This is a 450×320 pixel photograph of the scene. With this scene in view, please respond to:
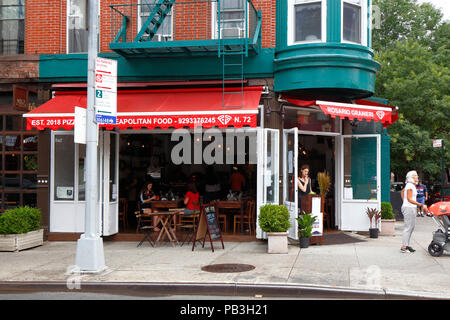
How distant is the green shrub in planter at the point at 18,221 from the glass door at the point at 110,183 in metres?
1.79

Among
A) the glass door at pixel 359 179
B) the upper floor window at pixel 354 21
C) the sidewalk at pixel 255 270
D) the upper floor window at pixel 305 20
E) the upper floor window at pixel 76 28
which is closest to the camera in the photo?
the sidewalk at pixel 255 270

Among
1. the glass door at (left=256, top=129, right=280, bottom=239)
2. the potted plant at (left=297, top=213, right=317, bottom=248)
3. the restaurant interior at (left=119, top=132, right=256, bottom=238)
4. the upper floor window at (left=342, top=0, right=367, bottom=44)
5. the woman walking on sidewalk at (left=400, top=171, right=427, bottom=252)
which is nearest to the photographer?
the woman walking on sidewalk at (left=400, top=171, right=427, bottom=252)

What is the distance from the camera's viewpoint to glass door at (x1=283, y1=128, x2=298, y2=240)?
12.6m

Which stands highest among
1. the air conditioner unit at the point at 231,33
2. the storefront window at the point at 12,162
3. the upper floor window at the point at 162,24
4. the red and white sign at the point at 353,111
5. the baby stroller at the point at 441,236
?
the upper floor window at the point at 162,24

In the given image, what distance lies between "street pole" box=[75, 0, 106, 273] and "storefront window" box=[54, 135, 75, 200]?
4.34 meters

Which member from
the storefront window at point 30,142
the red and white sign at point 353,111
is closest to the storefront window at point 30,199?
the storefront window at point 30,142

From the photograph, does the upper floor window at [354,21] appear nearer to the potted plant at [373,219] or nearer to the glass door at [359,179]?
the glass door at [359,179]

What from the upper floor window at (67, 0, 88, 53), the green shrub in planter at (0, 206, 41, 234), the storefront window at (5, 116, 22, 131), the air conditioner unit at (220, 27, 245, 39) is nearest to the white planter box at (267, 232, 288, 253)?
the air conditioner unit at (220, 27, 245, 39)

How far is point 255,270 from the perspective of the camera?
9.43m

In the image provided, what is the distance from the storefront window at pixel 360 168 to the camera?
14.2 meters

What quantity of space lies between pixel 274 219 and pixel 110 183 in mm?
4895

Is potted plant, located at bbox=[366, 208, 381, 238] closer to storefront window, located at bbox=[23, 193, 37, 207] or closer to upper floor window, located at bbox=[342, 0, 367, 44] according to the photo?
upper floor window, located at bbox=[342, 0, 367, 44]
